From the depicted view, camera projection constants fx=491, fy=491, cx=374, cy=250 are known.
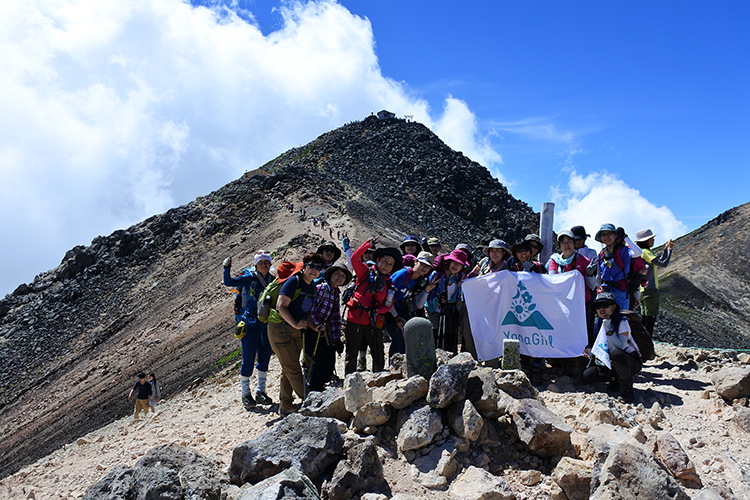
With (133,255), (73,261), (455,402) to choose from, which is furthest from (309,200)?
(455,402)

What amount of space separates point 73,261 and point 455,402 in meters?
34.2

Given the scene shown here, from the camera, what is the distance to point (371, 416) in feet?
15.6

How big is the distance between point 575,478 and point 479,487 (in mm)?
771

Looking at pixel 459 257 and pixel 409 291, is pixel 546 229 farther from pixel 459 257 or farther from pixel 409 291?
pixel 409 291

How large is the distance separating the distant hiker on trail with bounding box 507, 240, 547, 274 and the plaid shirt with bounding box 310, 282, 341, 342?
107 inches

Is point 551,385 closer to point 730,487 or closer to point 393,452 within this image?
point 730,487

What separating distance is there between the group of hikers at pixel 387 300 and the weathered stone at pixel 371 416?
4.97 feet

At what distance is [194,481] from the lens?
13.5 feet

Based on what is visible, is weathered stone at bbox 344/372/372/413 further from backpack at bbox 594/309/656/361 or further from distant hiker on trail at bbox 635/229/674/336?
distant hiker on trail at bbox 635/229/674/336

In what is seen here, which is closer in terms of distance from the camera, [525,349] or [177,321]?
[525,349]

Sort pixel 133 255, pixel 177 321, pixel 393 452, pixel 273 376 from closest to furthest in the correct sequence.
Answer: pixel 393 452, pixel 273 376, pixel 177 321, pixel 133 255

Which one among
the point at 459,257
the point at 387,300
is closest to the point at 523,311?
the point at 459,257

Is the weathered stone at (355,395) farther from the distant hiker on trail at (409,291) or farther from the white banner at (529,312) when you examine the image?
the white banner at (529,312)

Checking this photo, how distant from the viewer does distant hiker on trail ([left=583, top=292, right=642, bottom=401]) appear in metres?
5.64
